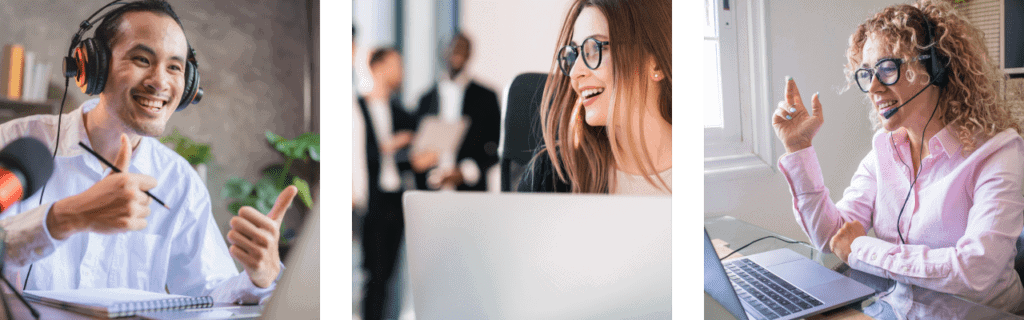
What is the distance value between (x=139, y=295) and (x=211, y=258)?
0.57 ft

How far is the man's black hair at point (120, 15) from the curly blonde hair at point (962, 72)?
5.97 feet

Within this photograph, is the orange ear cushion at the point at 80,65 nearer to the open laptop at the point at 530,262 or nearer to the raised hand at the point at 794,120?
the open laptop at the point at 530,262

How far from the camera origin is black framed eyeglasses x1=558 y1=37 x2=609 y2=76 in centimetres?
140

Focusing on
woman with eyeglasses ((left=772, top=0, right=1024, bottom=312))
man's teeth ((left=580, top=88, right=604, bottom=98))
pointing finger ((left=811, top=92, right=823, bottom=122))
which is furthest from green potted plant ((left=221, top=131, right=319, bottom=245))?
woman with eyeglasses ((left=772, top=0, right=1024, bottom=312))

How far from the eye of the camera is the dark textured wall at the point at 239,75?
127cm

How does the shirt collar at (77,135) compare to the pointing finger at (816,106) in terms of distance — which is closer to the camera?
the shirt collar at (77,135)

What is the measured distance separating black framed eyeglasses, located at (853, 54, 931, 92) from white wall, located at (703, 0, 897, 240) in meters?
0.03

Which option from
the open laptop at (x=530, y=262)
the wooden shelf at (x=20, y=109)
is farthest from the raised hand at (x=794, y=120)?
the wooden shelf at (x=20, y=109)

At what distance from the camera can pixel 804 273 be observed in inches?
52.1

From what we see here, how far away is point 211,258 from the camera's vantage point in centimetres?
128

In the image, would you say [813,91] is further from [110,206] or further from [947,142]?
[110,206]

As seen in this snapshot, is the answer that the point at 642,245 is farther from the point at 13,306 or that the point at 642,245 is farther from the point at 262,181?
the point at 13,306

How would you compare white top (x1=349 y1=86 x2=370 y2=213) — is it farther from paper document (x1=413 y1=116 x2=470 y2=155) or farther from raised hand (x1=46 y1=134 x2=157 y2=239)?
raised hand (x1=46 y1=134 x2=157 y2=239)

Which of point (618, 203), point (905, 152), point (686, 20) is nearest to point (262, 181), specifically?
point (618, 203)
